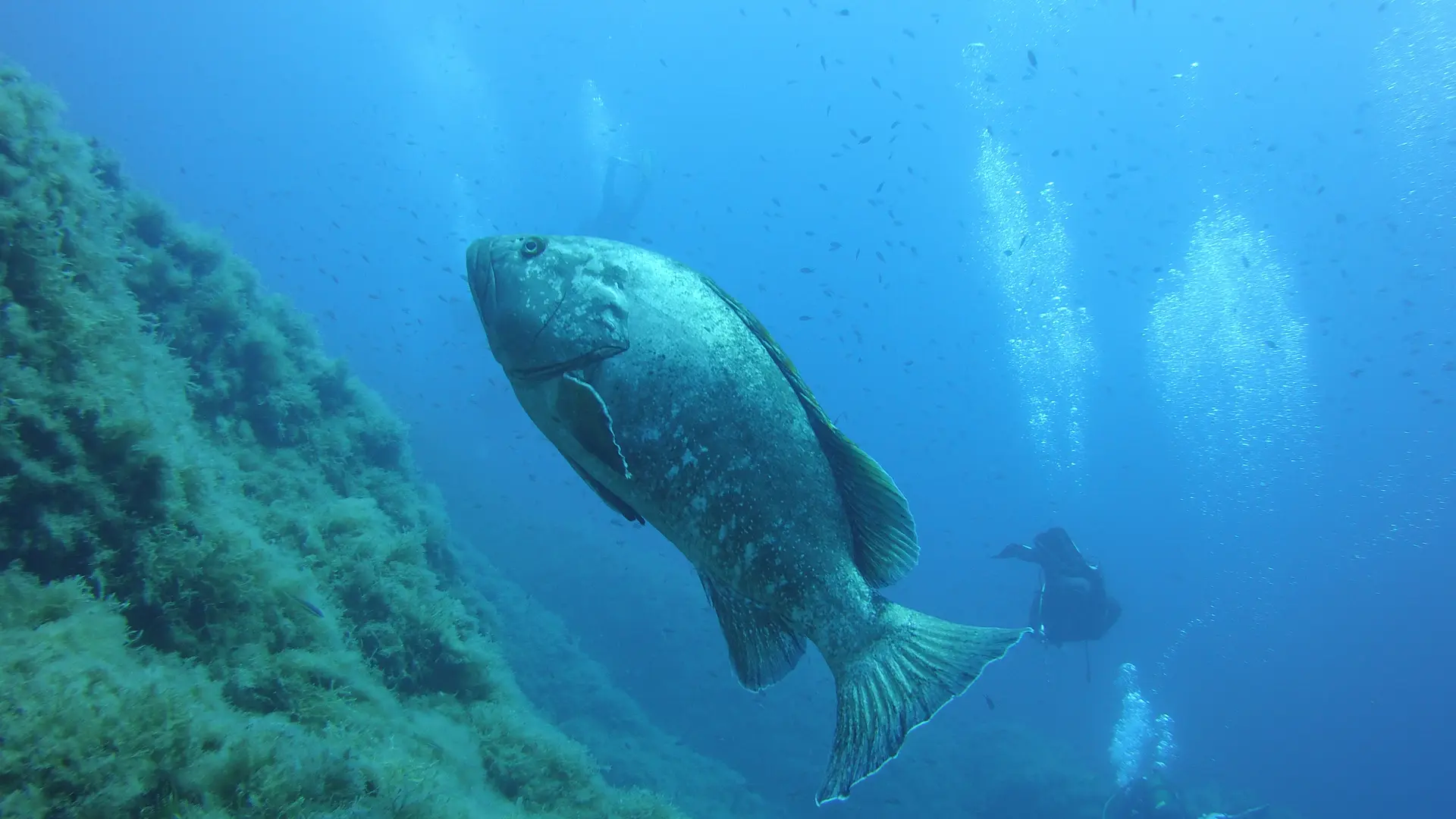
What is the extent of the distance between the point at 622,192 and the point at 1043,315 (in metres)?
89.9

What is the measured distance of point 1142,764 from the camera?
35375 millimetres

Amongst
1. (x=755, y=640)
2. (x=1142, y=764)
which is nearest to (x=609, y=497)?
(x=755, y=640)

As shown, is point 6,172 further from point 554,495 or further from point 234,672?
point 554,495

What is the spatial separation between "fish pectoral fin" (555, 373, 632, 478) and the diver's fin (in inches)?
35.3

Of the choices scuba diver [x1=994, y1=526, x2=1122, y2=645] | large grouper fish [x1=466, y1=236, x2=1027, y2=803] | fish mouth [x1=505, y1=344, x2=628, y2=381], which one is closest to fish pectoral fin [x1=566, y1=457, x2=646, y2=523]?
large grouper fish [x1=466, y1=236, x2=1027, y2=803]

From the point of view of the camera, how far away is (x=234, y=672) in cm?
265

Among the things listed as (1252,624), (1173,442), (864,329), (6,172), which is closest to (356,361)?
Result: (6,172)

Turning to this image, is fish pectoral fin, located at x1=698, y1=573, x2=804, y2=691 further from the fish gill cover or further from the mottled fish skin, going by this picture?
the fish gill cover

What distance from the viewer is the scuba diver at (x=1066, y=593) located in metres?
13.9

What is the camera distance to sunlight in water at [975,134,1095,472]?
94.1 meters

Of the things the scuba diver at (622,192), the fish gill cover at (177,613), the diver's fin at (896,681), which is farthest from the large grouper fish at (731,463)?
the scuba diver at (622,192)

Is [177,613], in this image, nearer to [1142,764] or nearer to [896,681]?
[896,681]

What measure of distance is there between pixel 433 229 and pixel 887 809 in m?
149

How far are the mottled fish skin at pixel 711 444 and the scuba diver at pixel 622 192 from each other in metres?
33.9
